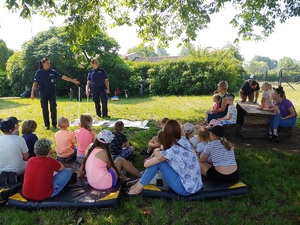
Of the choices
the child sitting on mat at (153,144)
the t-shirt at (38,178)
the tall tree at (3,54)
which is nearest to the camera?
the t-shirt at (38,178)

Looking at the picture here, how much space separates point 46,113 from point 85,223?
510cm

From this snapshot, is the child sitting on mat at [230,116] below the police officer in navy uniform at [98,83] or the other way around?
below

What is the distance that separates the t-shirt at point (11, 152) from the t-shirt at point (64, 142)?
1091mm

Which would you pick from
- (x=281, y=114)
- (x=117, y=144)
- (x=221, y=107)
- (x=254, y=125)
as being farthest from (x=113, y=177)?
(x=281, y=114)

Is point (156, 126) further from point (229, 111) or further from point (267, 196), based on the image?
point (267, 196)

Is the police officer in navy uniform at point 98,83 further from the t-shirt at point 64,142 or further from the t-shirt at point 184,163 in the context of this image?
the t-shirt at point 184,163

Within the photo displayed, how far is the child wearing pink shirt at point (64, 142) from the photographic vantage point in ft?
17.3

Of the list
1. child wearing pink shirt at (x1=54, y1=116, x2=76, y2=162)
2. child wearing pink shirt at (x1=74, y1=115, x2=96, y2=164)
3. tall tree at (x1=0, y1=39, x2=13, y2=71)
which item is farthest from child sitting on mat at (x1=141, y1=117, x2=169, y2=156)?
tall tree at (x1=0, y1=39, x2=13, y2=71)

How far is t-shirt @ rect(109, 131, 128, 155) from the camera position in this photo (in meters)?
5.04

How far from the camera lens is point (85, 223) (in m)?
3.30

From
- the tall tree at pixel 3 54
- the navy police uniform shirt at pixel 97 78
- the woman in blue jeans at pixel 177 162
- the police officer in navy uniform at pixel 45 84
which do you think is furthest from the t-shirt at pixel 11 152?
the tall tree at pixel 3 54

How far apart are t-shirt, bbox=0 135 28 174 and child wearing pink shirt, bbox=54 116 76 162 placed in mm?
1094

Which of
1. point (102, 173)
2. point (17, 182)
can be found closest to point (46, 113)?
point (17, 182)

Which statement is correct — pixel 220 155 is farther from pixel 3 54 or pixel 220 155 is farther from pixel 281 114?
pixel 3 54
